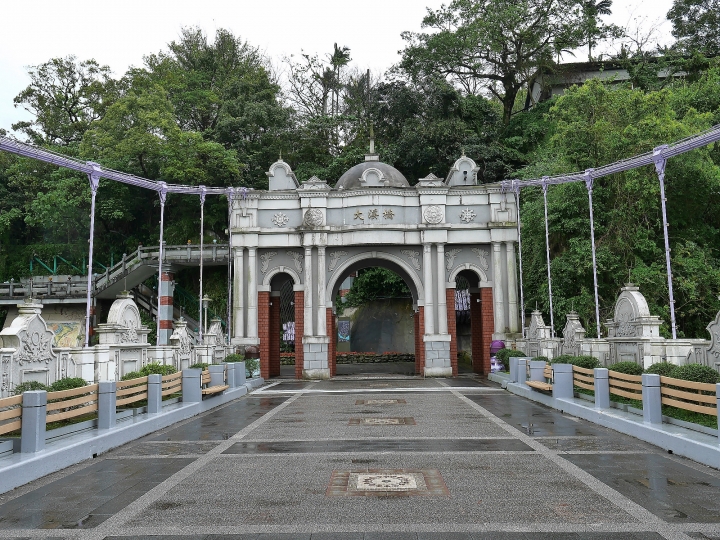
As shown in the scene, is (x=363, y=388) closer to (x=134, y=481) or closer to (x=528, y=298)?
(x=528, y=298)

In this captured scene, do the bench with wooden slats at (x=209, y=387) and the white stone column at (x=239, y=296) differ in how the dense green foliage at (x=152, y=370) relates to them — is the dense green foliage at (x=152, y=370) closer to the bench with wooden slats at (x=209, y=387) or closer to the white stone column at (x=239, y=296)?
the bench with wooden slats at (x=209, y=387)

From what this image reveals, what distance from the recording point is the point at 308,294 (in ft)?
91.9

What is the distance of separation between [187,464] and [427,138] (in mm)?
32252

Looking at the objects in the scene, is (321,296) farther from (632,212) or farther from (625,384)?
(625,384)

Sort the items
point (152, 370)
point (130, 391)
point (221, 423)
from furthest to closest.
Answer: point (152, 370) → point (221, 423) → point (130, 391)

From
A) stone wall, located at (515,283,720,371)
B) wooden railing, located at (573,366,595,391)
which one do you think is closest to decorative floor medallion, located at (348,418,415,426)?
wooden railing, located at (573,366,595,391)

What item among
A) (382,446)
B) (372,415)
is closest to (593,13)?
(372,415)

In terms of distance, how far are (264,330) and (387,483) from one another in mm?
20707

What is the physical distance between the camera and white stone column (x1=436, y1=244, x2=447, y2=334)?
27.6 metres

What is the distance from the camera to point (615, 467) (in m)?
8.88

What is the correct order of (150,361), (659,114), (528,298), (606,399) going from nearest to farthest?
(606,399)
(150,361)
(659,114)
(528,298)

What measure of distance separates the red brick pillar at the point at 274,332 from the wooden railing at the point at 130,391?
15.0 m

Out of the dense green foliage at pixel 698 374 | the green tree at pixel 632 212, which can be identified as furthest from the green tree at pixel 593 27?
the dense green foliage at pixel 698 374

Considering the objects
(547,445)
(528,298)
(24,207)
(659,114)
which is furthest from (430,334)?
(24,207)
